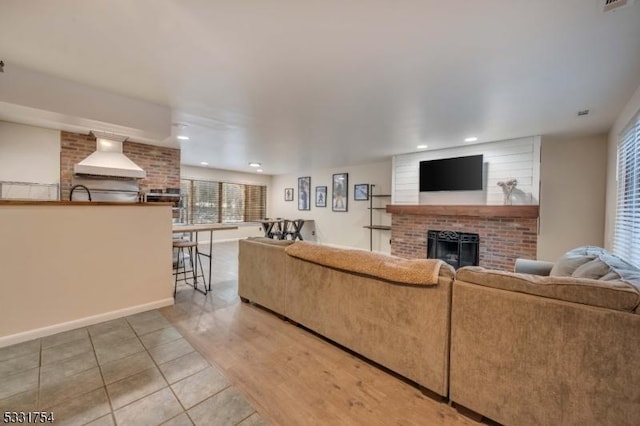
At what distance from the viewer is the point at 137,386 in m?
1.68

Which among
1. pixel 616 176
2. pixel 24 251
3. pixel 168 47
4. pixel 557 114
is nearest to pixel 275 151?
pixel 168 47

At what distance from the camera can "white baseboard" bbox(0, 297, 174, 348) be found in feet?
7.06

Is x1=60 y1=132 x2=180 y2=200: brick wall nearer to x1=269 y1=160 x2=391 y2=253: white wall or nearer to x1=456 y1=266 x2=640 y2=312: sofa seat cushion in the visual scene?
x1=269 y1=160 x2=391 y2=253: white wall

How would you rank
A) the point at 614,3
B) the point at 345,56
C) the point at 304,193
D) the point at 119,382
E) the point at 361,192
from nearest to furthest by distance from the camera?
the point at 614,3, the point at 119,382, the point at 345,56, the point at 361,192, the point at 304,193

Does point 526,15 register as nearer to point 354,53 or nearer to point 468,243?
point 354,53

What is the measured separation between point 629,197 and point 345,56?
3071mm

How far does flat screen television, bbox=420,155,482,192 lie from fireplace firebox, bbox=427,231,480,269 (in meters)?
0.87

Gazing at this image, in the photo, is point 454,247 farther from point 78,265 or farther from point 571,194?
point 78,265

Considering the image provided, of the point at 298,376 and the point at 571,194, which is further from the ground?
the point at 571,194

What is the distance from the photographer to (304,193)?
851 cm

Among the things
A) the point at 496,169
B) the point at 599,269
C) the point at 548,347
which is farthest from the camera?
the point at 496,169

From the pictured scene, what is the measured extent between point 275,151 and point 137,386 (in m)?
A: 4.41

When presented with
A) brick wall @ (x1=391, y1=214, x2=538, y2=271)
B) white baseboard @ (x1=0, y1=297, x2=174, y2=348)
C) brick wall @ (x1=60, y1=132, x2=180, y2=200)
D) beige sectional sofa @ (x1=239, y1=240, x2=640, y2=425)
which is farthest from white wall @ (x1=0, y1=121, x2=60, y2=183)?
brick wall @ (x1=391, y1=214, x2=538, y2=271)

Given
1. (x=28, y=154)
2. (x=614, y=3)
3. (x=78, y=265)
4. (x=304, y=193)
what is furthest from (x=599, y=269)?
(x=304, y=193)
